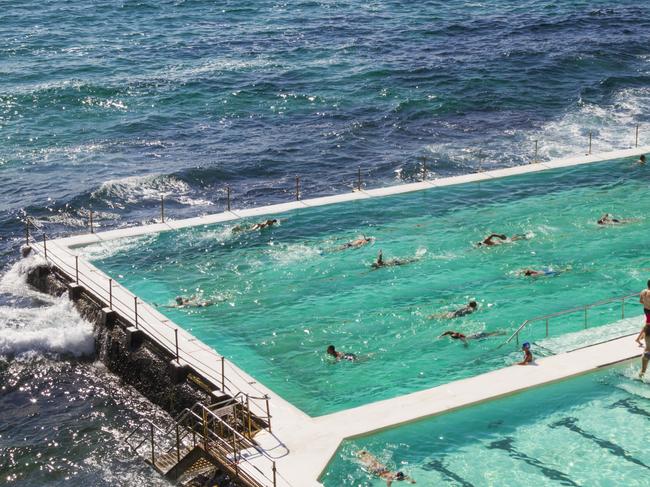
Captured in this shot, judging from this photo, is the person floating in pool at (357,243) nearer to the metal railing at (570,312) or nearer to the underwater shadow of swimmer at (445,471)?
the metal railing at (570,312)

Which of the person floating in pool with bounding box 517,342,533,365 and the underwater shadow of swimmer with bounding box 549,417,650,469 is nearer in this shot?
the underwater shadow of swimmer with bounding box 549,417,650,469

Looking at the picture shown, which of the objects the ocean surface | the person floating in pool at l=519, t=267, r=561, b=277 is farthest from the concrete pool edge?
the person floating in pool at l=519, t=267, r=561, b=277

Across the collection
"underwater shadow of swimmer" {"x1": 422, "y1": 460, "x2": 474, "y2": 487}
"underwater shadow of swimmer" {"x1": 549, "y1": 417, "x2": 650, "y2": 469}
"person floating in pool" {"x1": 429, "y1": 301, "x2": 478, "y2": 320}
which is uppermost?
"person floating in pool" {"x1": 429, "y1": 301, "x2": 478, "y2": 320}

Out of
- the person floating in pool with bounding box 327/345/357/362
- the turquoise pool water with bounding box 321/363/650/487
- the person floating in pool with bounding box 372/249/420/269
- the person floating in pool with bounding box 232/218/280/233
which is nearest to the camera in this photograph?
the turquoise pool water with bounding box 321/363/650/487

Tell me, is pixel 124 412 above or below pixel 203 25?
below

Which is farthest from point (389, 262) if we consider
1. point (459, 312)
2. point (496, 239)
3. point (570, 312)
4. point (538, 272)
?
point (570, 312)

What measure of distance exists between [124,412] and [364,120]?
92.3 feet

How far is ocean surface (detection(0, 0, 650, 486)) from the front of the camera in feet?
87.0

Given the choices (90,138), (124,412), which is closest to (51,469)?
(124,412)

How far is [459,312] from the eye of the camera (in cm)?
2677

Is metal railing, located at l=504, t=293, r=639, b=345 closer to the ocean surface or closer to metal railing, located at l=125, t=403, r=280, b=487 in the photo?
metal railing, located at l=125, t=403, r=280, b=487

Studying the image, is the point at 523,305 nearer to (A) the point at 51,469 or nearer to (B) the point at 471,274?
(B) the point at 471,274

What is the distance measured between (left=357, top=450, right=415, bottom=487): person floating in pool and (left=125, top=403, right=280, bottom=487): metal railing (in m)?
1.68

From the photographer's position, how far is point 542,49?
61469 mm
